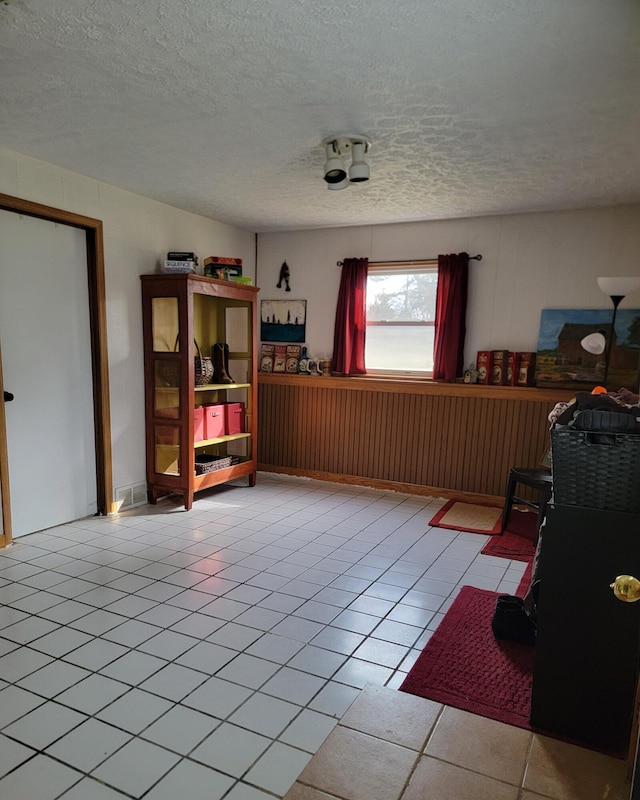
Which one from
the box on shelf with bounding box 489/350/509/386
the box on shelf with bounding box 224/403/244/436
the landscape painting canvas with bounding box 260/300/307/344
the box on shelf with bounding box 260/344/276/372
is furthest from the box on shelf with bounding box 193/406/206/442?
the box on shelf with bounding box 489/350/509/386

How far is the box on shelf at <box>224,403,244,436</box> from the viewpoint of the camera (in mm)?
4926

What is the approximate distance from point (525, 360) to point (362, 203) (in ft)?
6.28

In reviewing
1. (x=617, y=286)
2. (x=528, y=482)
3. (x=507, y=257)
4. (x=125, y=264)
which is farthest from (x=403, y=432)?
(x=125, y=264)

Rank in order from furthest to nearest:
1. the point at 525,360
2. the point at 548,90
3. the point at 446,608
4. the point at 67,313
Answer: the point at 525,360
the point at 67,313
the point at 446,608
the point at 548,90

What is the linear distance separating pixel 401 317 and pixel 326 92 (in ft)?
9.57

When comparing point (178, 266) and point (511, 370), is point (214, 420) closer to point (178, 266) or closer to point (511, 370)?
point (178, 266)

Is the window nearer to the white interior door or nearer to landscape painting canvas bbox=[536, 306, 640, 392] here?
landscape painting canvas bbox=[536, 306, 640, 392]

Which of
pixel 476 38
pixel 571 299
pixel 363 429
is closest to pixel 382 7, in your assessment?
pixel 476 38

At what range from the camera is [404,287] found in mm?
5125

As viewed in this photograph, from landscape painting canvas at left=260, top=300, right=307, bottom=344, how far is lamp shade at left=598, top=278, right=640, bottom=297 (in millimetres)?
2775

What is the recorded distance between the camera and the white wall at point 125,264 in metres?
3.81

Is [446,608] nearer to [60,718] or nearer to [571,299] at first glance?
[60,718]

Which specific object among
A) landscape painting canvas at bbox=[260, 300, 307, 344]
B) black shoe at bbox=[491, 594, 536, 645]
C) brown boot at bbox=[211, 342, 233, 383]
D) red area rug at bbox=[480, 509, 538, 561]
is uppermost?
landscape painting canvas at bbox=[260, 300, 307, 344]

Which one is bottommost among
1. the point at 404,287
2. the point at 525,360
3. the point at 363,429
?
the point at 363,429
